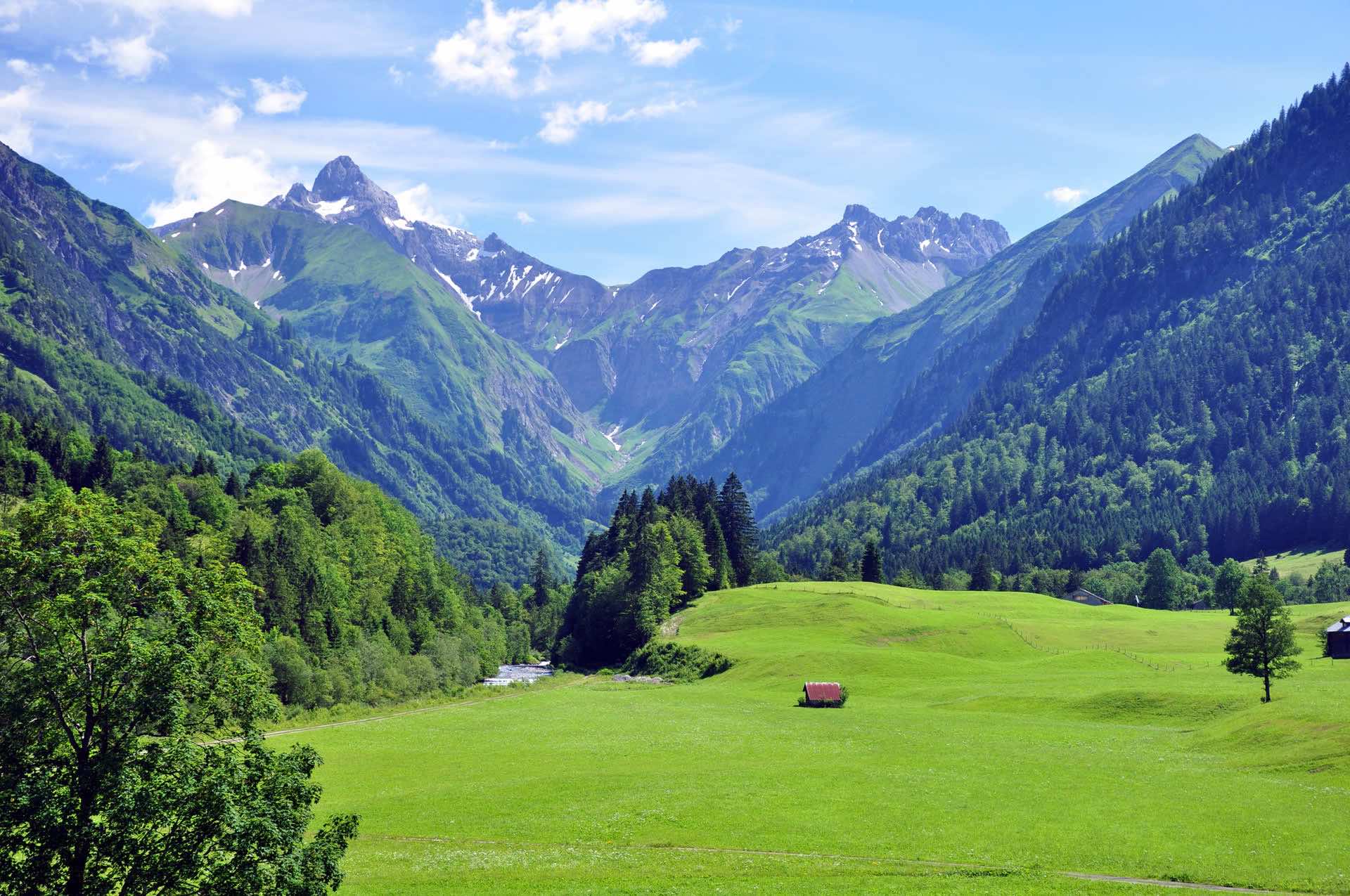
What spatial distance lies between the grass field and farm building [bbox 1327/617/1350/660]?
4.20m

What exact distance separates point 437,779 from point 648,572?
93780 millimetres

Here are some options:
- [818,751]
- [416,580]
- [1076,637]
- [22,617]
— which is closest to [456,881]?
[22,617]

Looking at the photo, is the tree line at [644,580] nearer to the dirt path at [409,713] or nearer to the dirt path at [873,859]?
the dirt path at [409,713]

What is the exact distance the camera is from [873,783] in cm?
6250

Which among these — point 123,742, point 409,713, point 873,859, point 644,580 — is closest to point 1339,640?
point 644,580

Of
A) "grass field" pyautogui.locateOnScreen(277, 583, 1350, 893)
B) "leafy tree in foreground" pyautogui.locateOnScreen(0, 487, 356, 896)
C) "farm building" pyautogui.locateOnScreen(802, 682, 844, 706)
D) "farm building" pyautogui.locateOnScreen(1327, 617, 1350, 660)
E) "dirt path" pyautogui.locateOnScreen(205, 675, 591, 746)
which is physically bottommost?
"dirt path" pyautogui.locateOnScreen(205, 675, 591, 746)

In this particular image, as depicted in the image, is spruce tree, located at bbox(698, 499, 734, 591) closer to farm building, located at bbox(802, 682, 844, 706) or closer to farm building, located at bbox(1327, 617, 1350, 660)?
farm building, located at bbox(802, 682, 844, 706)

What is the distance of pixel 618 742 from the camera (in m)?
82.1

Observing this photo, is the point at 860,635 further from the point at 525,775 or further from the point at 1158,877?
the point at 1158,877

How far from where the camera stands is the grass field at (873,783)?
151 ft

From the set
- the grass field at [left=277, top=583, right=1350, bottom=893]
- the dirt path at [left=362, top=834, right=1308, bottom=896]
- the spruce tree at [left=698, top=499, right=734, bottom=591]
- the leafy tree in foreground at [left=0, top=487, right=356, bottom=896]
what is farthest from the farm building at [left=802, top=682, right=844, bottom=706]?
the spruce tree at [left=698, top=499, right=734, bottom=591]

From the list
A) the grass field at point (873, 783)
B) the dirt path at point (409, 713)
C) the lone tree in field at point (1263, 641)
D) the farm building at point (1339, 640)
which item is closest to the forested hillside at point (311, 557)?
the dirt path at point (409, 713)

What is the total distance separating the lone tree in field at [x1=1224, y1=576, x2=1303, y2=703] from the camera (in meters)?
88.5

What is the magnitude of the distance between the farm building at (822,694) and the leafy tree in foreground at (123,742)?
71.7 meters
